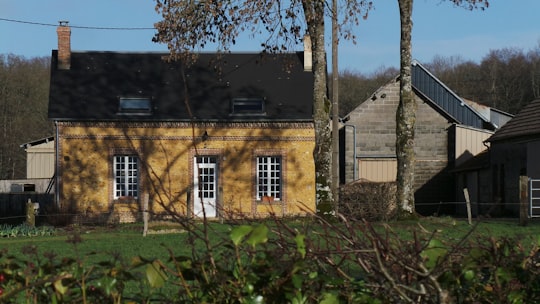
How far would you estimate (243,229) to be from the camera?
3.88m

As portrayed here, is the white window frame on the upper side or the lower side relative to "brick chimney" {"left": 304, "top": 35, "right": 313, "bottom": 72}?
lower

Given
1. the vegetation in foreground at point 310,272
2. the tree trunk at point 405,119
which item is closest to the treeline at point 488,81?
the tree trunk at point 405,119

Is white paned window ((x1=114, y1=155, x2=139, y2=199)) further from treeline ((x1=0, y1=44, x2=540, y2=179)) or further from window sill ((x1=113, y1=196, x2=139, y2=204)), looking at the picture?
treeline ((x1=0, y1=44, x2=540, y2=179))

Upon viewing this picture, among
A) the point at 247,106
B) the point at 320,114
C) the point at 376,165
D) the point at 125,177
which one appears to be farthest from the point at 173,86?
the point at 376,165

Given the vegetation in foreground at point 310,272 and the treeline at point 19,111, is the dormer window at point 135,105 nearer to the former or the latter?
the vegetation in foreground at point 310,272

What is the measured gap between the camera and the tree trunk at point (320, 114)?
26516mm

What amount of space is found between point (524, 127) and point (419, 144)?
11.2 meters

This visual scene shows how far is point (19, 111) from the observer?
71.1 metres

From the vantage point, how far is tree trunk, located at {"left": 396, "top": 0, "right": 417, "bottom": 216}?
88.0 ft

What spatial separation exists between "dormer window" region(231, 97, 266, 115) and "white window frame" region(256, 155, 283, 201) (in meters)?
1.87

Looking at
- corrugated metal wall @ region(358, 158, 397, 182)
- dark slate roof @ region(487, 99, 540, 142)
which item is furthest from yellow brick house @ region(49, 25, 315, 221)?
corrugated metal wall @ region(358, 158, 397, 182)

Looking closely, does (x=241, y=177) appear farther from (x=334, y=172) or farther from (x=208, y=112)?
(x=334, y=172)

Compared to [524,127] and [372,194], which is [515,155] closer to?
[524,127]

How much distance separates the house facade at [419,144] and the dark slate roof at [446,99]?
2.51 m
